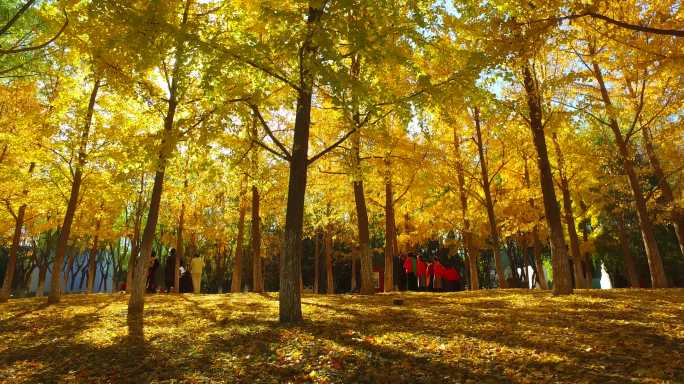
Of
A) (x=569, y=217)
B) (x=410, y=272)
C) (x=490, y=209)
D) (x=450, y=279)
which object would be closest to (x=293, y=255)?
(x=490, y=209)

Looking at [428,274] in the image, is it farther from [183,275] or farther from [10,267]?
[10,267]

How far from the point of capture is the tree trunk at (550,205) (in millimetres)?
9031

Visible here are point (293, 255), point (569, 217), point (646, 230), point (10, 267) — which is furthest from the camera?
point (569, 217)

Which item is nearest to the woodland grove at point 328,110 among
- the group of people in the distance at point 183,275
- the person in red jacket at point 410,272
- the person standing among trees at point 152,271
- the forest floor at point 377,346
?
the forest floor at point 377,346

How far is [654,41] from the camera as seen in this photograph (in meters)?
8.56

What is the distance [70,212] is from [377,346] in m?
9.47

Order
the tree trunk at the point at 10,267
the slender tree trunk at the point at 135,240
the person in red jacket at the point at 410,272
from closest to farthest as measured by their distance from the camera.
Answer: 1. the tree trunk at the point at 10,267
2. the person in red jacket at the point at 410,272
3. the slender tree trunk at the point at 135,240

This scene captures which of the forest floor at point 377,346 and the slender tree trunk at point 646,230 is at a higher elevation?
the slender tree trunk at point 646,230

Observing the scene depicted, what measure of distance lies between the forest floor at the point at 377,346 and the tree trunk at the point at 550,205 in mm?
1192

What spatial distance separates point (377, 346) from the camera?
5012mm

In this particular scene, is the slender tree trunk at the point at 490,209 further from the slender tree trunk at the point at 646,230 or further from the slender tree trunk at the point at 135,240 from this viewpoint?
the slender tree trunk at the point at 135,240

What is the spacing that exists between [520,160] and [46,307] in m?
15.4

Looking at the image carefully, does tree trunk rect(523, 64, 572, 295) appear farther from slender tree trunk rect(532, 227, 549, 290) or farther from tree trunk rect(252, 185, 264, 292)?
tree trunk rect(252, 185, 264, 292)

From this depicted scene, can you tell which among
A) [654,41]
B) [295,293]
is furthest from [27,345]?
[654,41]
